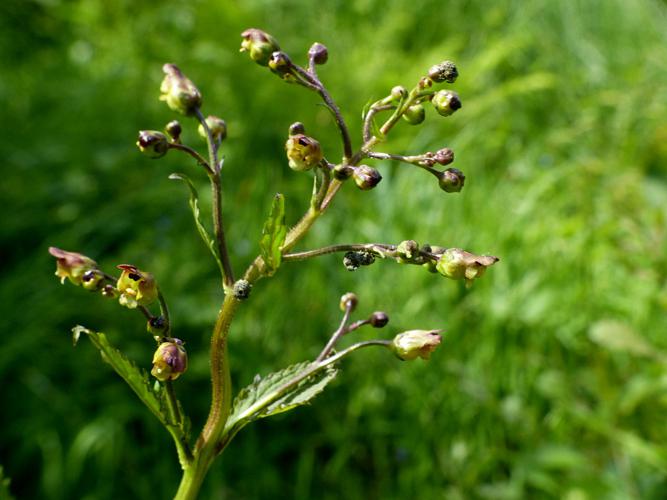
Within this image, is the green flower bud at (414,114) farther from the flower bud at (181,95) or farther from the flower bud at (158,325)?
the flower bud at (158,325)

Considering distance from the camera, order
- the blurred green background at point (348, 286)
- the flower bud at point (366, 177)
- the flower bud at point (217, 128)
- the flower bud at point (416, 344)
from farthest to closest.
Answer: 1. the blurred green background at point (348, 286)
2. the flower bud at point (217, 128)
3. the flower bud at point (416, 344)
4. the flower bud at point (366, 177)

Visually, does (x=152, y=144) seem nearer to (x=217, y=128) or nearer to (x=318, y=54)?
(x=217, y=128)

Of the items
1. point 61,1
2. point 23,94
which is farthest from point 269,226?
point 61,1

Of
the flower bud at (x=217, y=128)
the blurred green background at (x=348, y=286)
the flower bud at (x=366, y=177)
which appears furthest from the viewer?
the blurred green background at (x=348, y=286)

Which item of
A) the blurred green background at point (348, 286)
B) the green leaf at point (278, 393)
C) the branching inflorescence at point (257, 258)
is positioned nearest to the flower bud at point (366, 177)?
the branching inflorescence at point (257, 258)

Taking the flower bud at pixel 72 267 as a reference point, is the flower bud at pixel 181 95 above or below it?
above

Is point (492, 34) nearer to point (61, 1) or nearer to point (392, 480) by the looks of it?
point (61, 1)

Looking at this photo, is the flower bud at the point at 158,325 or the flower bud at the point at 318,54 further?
the flower bud at the point at 318,54
